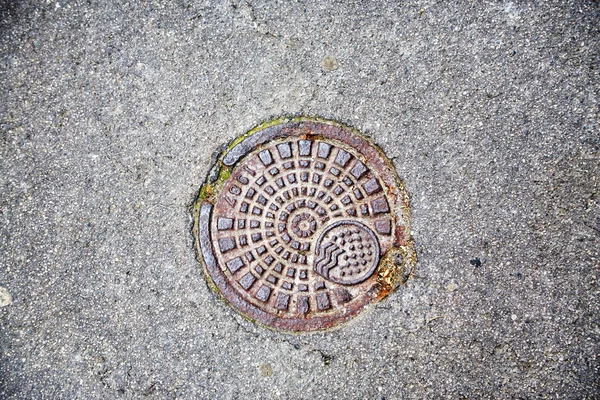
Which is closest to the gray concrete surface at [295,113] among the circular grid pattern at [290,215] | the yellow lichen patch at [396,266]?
the yellow lichen patch at [396,266]

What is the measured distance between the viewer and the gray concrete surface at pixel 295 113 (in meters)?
2.37

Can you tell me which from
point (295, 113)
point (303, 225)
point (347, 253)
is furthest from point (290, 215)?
point (295, 113)

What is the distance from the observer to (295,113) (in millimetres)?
2537

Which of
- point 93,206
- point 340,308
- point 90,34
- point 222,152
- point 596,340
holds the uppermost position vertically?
point 90,34

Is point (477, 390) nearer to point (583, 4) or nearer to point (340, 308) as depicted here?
point (340, 308)

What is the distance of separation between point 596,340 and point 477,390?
709mm

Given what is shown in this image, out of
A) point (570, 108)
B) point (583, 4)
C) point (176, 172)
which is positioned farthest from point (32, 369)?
point (583, 4)

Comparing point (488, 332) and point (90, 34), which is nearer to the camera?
point (488, 332)

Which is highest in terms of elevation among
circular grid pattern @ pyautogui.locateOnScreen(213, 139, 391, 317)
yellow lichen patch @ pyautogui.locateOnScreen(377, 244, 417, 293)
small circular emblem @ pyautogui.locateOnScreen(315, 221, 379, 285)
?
circular grid pattern @ pyautogui.locateOnScreen(213, 139, 391, 317)

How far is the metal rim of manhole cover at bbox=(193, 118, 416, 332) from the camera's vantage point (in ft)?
7.96

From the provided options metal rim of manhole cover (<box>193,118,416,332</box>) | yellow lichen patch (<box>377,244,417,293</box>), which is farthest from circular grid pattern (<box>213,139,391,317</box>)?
yellow lichen patch (<box>377,244,417,293</box>)

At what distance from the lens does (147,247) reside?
2477mm

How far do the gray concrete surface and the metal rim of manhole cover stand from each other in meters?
0.09

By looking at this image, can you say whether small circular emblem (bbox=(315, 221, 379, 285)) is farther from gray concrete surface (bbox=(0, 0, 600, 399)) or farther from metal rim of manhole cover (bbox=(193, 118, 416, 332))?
gray concrete surface (bbox=(0, 0, 600, 399))
